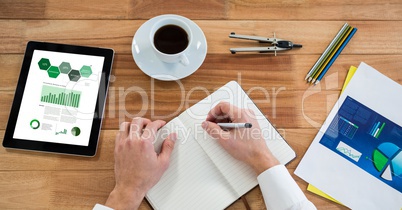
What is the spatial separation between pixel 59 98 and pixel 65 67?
0.08 m

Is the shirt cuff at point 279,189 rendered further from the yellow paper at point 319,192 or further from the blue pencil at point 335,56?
the blue pencil at point 335,56

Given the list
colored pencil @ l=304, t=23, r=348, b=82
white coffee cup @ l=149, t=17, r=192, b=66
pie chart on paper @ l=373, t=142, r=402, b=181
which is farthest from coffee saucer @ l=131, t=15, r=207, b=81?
pie chart on paper @ l=373, t=142, r=402, b=181

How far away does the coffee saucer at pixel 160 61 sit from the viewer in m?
0.84

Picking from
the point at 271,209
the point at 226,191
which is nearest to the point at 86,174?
the point at 226,191

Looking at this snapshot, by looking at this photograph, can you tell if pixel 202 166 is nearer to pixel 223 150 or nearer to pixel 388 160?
pixel 223 150

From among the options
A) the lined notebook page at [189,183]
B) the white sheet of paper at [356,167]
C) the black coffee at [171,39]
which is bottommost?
the lined notebook page at [189,183]

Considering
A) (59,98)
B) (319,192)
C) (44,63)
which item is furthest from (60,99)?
(319,192)

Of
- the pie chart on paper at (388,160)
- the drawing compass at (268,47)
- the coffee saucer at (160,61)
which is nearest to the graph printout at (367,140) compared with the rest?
the pie chart on paper at (388,160)

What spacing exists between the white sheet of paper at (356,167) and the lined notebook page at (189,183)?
8.4 inches

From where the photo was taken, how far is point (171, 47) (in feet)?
2.69

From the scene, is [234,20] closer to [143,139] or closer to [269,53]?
[269,53]

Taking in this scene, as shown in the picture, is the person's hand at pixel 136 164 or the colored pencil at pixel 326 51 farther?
the colored pencil at pixel 326 51

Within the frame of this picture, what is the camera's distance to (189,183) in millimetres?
795

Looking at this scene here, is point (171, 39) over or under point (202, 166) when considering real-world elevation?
over
